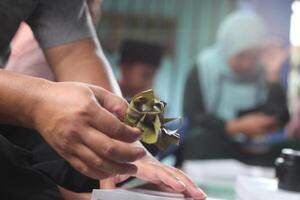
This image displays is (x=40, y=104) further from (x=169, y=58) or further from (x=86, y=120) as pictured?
(x=169, y=58)

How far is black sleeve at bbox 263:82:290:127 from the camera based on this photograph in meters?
2.83

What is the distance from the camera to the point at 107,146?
424mm

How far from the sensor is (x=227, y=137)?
9.32 ft

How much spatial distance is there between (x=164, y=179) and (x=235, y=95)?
93.9 inches

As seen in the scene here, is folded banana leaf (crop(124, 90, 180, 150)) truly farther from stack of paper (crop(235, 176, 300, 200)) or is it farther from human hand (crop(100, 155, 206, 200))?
stack of paper (crop(235, 176, 300, 200))

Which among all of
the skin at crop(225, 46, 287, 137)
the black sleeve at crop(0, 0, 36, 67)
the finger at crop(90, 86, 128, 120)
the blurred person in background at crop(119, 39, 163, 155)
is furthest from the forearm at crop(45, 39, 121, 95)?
the skin at crop(225, 46, 287, 137)

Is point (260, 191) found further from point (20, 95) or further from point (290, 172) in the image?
point (20, 95)

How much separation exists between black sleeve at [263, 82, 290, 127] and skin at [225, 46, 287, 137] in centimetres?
3

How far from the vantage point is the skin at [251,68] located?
2.77 meters

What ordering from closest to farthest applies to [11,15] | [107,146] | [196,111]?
[107,146]
[11,15]
[196,111]

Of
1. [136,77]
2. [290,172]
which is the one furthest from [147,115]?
[136,77]

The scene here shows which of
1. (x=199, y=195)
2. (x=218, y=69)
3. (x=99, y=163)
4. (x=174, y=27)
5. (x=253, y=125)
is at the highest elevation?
(x=99, y=163)

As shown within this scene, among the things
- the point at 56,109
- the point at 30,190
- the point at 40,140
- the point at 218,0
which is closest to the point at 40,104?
the point at 56,109

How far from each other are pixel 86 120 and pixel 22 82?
0.09 meters
